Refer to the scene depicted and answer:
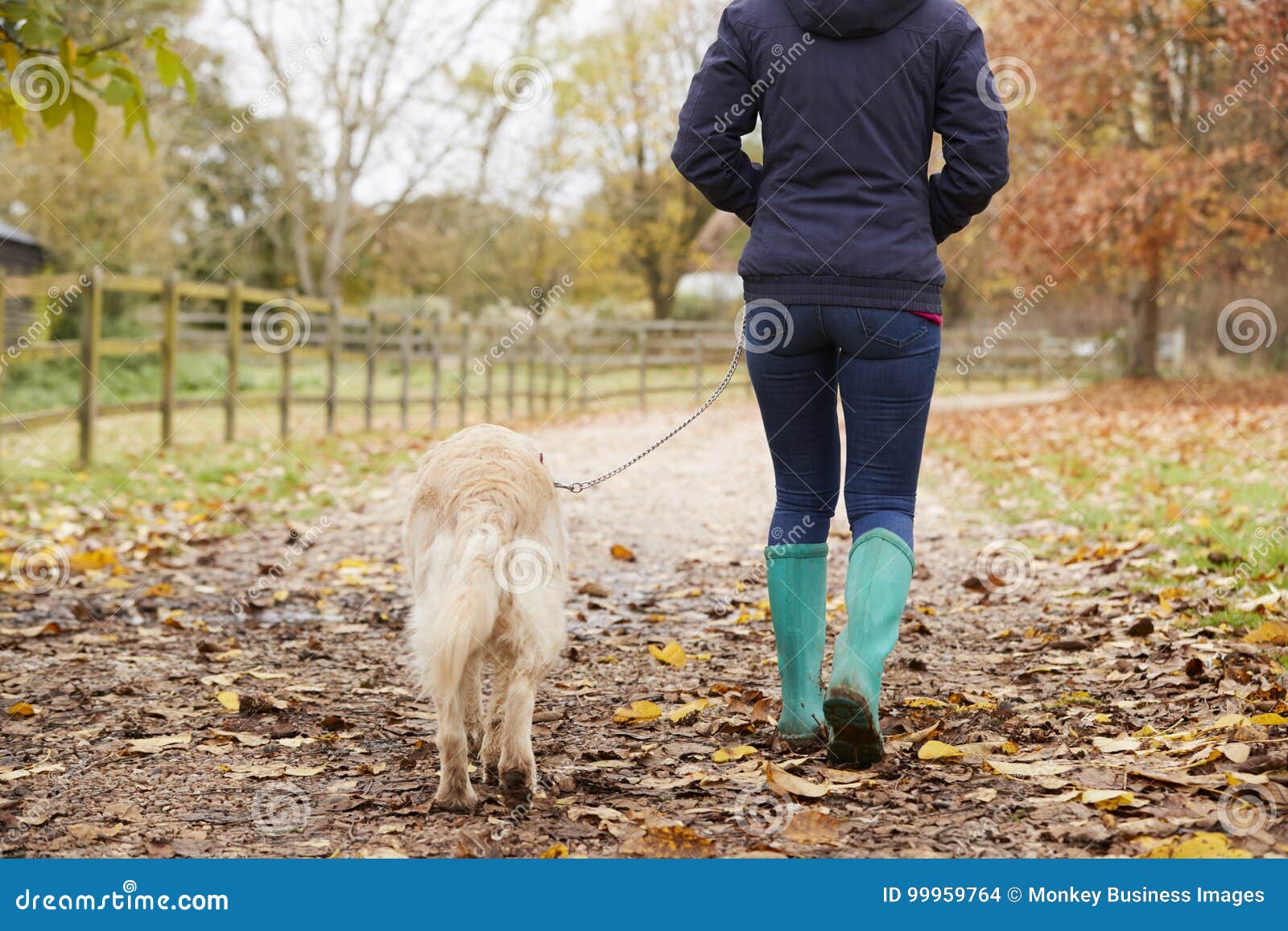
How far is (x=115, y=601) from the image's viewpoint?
217 inches

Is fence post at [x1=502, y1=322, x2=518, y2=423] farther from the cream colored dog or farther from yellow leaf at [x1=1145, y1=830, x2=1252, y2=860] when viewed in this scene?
yellow leaf at [x1=1145, y1=830, x2=1252, y2=860]

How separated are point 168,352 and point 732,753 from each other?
9729 mm

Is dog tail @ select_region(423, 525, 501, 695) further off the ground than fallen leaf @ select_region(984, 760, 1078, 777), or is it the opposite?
dog tail @ select_region(423, 525, 501, 695)

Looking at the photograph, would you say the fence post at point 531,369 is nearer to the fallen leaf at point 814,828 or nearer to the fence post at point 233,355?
the fence post at point 233,355

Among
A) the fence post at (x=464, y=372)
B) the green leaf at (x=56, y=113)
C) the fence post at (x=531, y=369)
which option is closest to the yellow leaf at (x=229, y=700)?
the green leaf at (x=56, y=113)

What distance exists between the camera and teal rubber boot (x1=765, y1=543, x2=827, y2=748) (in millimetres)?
3385

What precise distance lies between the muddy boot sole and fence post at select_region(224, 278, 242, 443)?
33.7 ft

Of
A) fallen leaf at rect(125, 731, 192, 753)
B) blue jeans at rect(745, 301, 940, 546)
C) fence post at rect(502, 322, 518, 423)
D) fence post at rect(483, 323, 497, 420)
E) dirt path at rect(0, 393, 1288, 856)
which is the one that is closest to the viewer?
dirt path at rect(0, 393, 1288, 856)

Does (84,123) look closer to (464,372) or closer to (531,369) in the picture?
(464,372)

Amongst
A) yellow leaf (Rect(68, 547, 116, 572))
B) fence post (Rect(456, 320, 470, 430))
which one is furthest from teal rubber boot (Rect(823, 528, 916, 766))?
fence post (Rect(456, 320, 470, 430))

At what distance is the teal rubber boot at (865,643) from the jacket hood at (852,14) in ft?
4.26

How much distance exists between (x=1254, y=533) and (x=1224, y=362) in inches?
768

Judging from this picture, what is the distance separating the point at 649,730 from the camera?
3.65 meters

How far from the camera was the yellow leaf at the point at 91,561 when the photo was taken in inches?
243
